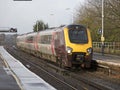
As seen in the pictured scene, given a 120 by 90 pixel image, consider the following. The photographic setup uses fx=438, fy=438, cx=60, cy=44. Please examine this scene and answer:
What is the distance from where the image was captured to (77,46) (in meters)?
28.2

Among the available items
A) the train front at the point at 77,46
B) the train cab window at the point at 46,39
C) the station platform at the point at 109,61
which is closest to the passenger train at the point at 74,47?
the train front at the point at 77,46

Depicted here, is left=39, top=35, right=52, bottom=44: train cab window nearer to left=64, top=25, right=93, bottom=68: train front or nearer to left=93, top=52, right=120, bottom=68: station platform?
left=93, top=52, right=120, bottom=68: station platform

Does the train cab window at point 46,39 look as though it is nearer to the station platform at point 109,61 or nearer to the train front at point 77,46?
the station platform at point 109,61

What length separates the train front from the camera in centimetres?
2794

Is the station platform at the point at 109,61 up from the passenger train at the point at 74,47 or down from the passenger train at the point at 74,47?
down

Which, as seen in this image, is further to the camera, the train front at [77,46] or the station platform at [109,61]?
the train front at [77,46]

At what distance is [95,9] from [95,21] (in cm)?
217

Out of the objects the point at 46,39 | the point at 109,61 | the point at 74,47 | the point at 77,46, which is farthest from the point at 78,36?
the point at 46,39

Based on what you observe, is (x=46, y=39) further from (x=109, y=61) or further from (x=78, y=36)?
(x=78, y=36)

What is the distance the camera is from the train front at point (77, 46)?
91.7ft

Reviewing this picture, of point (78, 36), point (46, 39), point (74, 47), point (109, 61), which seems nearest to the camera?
point (74, 47)

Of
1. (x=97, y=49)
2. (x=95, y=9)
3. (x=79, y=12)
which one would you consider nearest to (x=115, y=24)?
(x=97, y=49)

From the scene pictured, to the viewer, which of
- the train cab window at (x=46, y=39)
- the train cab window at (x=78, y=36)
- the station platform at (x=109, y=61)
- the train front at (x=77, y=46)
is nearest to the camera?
the station platform at (x=109, y=61)

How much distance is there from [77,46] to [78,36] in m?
1.08
